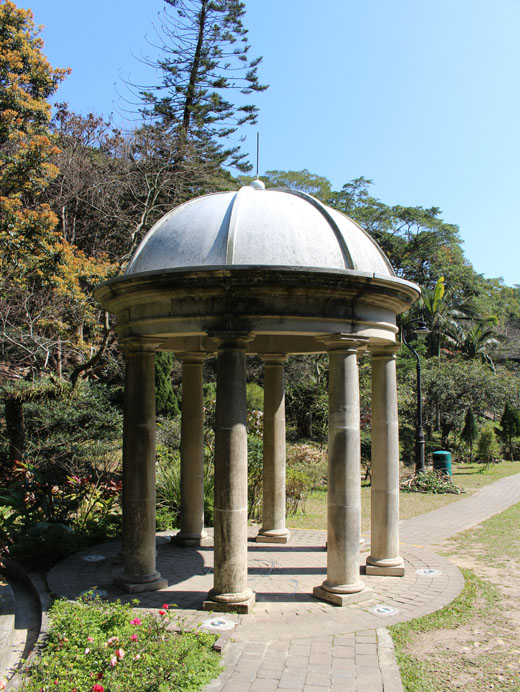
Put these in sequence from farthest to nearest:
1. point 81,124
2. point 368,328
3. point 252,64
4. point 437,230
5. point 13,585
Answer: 1. point 437,230
2. point 252,64
3. point 81,124
4. point 13,585
5. point 368,328

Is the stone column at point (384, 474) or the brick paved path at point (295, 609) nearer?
the brick paved path at point (295, 609)

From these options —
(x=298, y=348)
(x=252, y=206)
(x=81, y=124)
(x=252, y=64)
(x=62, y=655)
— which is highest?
(x=252, y=64)

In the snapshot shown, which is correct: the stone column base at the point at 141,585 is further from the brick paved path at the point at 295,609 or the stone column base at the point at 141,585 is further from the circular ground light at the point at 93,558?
the circular ground light at the point at 93,558

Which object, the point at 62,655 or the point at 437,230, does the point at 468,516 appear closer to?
the point at 62,655

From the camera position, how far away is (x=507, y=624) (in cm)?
767

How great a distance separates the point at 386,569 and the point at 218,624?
339cm

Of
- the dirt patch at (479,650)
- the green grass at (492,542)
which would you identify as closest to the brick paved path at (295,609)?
the dirt patch at (479,650)

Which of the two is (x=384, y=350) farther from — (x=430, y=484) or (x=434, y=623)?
(x=430, y=484)

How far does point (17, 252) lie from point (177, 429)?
26.7 feet

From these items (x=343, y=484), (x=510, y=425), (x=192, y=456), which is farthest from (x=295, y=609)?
(x=510, y=425)

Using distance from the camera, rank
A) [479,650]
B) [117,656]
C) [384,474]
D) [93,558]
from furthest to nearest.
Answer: [93,558] < [384,474] < [479,650] < [117,656]

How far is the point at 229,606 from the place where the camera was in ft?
25.1

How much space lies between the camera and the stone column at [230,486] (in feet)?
25.5

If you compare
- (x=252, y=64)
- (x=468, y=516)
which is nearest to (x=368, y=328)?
(x=468, y=516)
